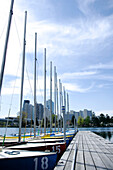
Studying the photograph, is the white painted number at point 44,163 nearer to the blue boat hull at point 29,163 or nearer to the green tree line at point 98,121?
the blue boat hull at point 29,163

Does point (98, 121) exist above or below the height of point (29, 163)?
below

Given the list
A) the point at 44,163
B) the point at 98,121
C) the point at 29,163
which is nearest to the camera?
the point at 29,163

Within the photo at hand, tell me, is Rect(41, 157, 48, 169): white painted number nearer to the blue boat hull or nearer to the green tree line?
the blue boat hull

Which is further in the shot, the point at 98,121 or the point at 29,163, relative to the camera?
the point at 98,121

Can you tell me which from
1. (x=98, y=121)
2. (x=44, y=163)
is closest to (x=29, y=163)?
(x=44, y=163)

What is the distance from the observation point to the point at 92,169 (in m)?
4.95

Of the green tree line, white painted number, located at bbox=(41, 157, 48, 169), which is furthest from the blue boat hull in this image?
the green tree line

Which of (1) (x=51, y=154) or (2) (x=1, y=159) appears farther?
(1) (x=51, y=154)

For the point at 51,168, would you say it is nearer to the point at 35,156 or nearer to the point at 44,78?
the point at 35,156

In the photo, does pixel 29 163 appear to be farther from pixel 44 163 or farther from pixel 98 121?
pixel 98 121

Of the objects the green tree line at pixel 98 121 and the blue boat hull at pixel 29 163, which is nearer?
the blue boat hull at pixel 29 163

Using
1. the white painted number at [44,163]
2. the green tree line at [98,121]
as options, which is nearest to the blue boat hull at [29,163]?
the white painted number at [44,163]

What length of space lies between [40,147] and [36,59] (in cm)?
1089

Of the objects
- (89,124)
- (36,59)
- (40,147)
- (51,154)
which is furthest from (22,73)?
(89,124)
